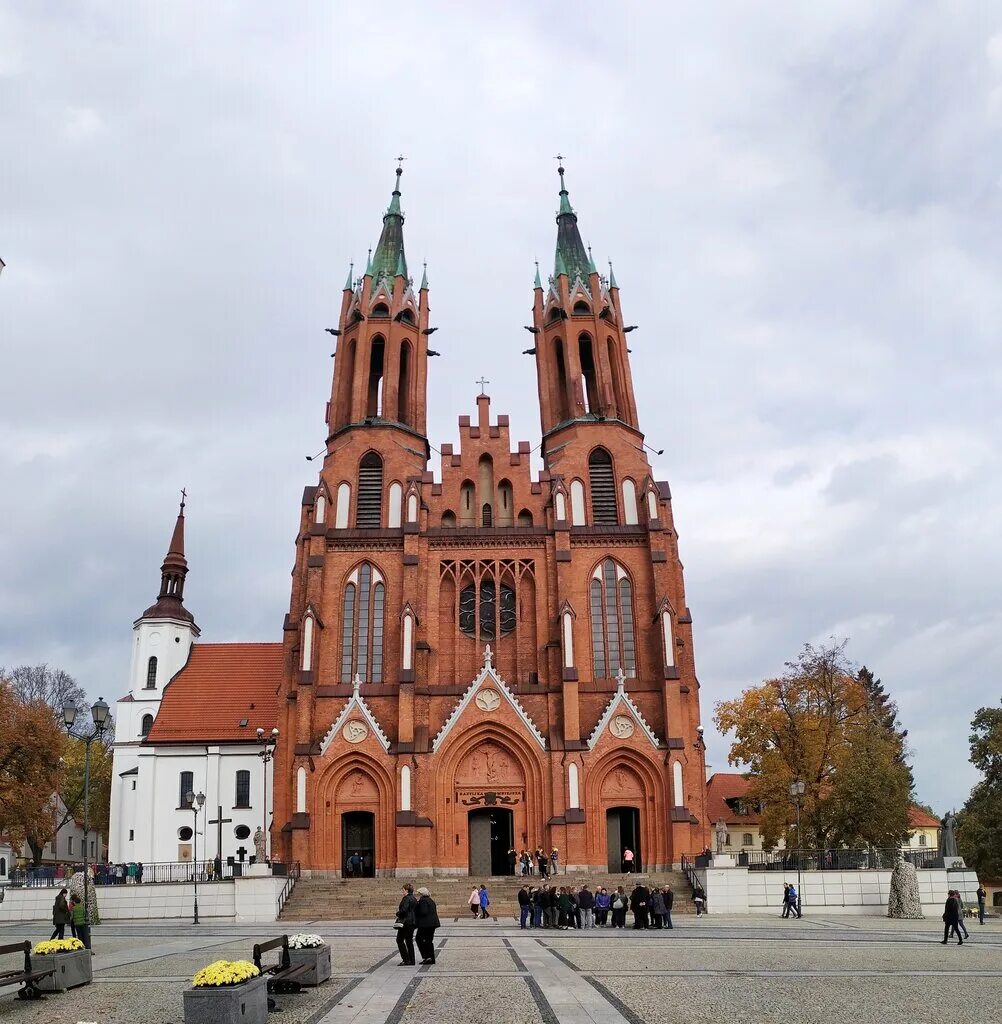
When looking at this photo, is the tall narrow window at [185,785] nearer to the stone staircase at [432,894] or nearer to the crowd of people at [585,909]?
the stone staircase at [432,894]

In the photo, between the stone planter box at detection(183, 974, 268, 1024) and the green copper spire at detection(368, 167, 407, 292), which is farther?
the green copper spire at detection(368, 167, 407, 292)

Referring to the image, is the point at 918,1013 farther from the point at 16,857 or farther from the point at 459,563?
the point at 16,857

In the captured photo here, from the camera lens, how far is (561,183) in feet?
212

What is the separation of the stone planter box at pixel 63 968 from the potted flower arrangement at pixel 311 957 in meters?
3.18

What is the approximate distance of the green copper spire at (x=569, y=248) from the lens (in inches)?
2274

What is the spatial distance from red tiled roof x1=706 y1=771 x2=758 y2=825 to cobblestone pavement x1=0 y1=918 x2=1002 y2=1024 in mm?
53633

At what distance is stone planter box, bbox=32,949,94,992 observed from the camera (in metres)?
14.6

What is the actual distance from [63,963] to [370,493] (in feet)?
117

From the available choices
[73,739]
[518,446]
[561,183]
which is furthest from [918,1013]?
[73,739]

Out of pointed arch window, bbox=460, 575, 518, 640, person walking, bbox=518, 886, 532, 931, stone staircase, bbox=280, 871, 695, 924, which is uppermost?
pointed arch window, bbox=460, 575, 518, 640

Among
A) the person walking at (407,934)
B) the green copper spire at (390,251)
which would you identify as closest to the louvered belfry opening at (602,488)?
the green copper spire at (390,251)

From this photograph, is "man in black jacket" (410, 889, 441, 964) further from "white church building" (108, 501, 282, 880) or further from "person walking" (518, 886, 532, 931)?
"white church building" (108, 501, 282, 880)

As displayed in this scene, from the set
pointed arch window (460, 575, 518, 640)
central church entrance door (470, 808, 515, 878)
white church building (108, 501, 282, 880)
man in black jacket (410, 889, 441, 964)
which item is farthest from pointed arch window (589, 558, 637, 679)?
man in black jacket (410, 889, 441, 964)

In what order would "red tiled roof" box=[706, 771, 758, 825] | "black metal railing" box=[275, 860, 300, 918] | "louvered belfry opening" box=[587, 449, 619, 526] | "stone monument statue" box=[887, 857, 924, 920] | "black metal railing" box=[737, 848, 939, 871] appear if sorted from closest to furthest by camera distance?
"stone monument statue" box=[887, 857, 924, 920]
"black metal railing" box=[275, 860, 300, 918]
"black metal railing" box=[737, 848, 939, 871]
"louvered belfry opening" box=[587, 449, 619, 526]
"red tiled roof" box=[706, 771, 758, 825]
